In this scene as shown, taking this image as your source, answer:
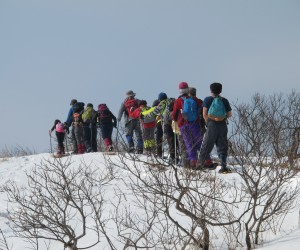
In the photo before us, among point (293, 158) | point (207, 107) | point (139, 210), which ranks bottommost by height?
point (139, 210)

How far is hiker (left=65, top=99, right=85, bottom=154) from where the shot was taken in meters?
12.3

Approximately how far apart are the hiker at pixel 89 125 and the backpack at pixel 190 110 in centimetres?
404

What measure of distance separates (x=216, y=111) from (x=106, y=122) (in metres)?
4.40

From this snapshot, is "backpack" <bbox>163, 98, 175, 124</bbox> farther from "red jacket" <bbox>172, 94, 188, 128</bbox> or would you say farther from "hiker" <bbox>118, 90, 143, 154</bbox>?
"hiker" <bbox>118, 90, 143, 154</bbox>

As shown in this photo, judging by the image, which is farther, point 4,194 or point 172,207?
point 4,194

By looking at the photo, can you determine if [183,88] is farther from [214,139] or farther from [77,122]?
[77,122]

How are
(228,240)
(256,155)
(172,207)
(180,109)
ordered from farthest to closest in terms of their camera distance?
(180,109)
(172,207)
(256,155)
(228,240)

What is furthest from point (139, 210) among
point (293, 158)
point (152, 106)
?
point (152, 106)

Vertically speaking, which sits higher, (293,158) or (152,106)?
(152,106)

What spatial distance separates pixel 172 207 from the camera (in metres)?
6.61

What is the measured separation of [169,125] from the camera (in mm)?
9570

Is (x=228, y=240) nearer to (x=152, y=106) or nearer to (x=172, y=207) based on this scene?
(x=172, y=207)

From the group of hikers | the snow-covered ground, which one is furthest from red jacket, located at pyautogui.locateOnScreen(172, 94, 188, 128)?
the snow-covered ground

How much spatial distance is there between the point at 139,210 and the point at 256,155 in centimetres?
231
